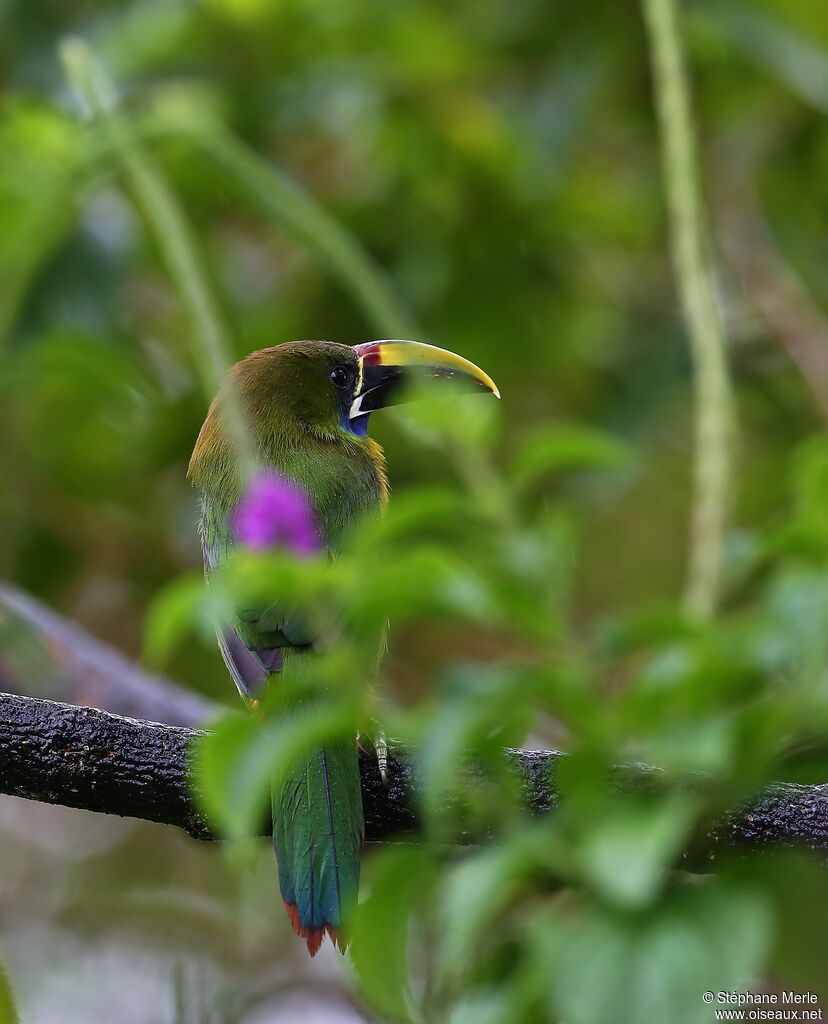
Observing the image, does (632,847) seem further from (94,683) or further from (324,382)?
(94,683)

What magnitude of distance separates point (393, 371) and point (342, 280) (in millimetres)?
852

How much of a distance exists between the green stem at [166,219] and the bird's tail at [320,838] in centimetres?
52

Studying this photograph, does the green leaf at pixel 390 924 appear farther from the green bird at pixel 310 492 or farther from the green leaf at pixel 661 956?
the green bird at pixel 310 492

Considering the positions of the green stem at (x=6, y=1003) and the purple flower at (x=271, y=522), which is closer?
the green stem at (x=6, y=1003)

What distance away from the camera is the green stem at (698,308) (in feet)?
7.93

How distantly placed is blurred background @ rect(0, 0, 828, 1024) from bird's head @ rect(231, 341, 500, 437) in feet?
2.67

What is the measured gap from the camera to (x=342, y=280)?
3725mm

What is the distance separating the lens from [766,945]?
1530 mm

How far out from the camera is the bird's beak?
9.13 ft

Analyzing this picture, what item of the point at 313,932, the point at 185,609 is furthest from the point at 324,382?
the point at 185,609

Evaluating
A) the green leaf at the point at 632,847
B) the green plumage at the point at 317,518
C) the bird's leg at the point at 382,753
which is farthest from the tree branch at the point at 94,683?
the green leaf at the point at 632,847

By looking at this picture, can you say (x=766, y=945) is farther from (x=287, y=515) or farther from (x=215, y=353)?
(x=215, y=353)

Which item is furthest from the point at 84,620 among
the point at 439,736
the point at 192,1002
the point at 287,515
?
the point at 439,736

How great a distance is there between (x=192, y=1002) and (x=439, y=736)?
187cm
